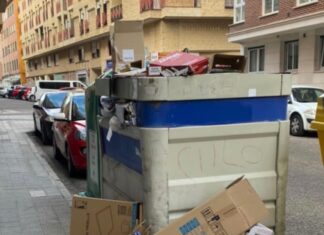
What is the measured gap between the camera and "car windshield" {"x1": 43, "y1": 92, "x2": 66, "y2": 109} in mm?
13961

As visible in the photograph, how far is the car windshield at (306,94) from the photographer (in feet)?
49.2

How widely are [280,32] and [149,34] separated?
44.0ft

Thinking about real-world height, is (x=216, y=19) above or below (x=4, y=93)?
above

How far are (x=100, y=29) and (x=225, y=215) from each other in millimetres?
38000

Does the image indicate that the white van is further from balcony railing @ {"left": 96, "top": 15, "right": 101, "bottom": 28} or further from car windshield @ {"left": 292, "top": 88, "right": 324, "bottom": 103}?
car windshield @ {"left": 292, "top": 88, "right": 324, "bottom": 103}

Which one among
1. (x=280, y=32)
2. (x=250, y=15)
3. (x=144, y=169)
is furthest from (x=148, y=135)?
(x=250, y=15)

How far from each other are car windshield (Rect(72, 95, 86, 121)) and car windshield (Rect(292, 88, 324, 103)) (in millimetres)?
7607

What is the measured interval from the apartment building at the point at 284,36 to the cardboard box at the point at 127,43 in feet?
53.4

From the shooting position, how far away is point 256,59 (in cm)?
2548

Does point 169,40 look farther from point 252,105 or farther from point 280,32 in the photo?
point 252,105

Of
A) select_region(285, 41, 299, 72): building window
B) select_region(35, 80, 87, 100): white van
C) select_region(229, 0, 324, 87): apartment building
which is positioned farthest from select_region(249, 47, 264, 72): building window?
select_region(35, 80, 87, 100): white van

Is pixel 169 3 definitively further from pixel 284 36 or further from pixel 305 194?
pixel 305 194

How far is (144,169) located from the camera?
2.91m

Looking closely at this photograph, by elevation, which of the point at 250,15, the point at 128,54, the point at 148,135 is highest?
the point at 250,15
